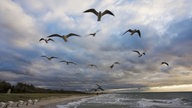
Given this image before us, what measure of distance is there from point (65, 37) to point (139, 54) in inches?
335

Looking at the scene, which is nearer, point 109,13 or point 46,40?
point 109,13

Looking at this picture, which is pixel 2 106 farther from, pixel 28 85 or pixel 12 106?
pixel 28 85

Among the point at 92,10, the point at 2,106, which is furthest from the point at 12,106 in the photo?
the point at 92,10

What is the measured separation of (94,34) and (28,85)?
13169cm

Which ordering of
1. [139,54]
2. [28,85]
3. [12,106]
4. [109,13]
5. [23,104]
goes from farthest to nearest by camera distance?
[28,85]
[23,104]
[12,106]
[139,54]
[109,13]

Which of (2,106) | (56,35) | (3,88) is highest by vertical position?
(3,88)

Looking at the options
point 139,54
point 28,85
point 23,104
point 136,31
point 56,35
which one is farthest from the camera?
point 28,85

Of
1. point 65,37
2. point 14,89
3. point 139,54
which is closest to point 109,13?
point 65,37

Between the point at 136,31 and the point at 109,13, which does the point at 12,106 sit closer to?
the point at 136,31

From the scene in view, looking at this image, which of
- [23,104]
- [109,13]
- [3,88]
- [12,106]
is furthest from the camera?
[3,88]

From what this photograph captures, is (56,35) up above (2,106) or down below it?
above

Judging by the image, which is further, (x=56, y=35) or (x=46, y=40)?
(x=46, y=40)

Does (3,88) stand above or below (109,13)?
above

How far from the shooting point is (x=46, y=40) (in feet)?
73.1
